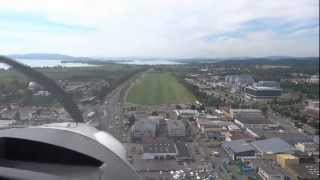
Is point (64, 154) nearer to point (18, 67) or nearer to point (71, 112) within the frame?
point (18, 67)

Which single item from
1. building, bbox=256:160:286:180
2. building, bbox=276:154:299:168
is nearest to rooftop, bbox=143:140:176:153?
building, bbox=256:160:286:180

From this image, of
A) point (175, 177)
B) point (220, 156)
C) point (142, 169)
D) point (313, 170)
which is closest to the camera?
point (175, 177)

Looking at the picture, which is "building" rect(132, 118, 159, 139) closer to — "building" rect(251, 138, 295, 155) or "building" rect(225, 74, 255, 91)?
"building" rect(251, 138, 295, 155)

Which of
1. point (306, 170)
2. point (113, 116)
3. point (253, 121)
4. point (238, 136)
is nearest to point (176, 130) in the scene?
point (238, 136)

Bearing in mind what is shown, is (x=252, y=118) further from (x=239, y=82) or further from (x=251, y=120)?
(x=239, y=82)

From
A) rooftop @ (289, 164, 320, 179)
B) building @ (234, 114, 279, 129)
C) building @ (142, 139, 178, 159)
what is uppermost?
building @ (142, 139, 178, 159)

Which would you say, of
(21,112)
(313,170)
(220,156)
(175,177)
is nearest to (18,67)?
(21,112)
